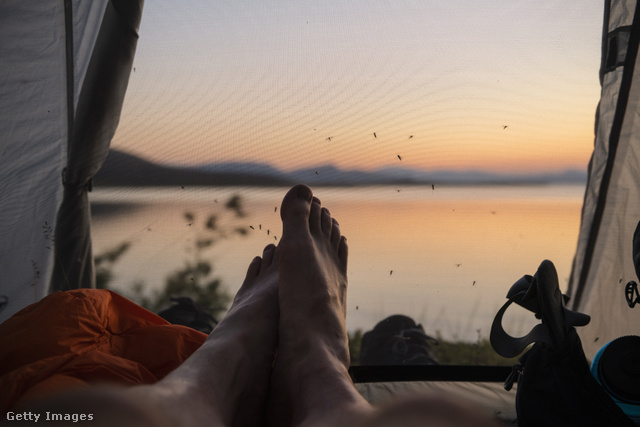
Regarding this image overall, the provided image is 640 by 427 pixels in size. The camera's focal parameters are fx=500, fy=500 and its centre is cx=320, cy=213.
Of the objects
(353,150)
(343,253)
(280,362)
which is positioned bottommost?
(280,362)

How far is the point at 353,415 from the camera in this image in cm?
71

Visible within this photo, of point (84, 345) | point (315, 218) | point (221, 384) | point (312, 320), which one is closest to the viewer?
point (221, 384)

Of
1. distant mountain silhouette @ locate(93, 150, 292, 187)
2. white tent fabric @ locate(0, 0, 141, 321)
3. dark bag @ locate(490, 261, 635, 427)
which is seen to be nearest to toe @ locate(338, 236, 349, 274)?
distant mountain silhouette @ locate(93, 150, 292, 187)

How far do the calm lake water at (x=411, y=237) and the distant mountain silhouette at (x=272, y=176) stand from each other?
→ 0.9 inches

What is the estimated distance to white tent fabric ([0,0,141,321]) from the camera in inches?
51.6

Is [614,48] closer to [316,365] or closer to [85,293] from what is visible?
[316,365]

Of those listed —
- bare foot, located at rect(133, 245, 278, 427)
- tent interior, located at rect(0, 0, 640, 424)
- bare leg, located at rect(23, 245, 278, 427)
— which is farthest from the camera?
tent interior, located at rect(0, 0, 640, 424)

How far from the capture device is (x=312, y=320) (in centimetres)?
117

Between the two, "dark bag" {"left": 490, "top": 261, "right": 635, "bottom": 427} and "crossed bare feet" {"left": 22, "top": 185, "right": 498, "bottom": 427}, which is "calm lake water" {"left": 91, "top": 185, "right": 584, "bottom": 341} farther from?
"dark bag" {"left": 490, "top": 261, "right": 635, "bottom": 427}

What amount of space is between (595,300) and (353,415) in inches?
38.9

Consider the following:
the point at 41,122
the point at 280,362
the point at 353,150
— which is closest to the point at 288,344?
the point at 280,362

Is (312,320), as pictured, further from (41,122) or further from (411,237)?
(41,122)

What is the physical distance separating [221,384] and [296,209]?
0.57 m

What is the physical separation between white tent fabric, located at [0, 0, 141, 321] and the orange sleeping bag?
30cm
